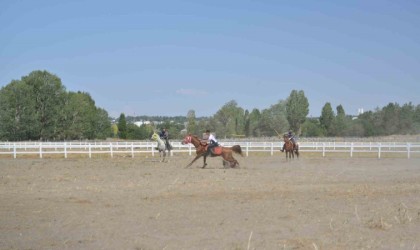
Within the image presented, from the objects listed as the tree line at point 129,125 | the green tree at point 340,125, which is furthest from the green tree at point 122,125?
the green tree at point 340,125

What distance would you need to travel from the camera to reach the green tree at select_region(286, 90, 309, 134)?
114 metres

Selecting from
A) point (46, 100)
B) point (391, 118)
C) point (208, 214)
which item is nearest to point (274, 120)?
point (391, 118)

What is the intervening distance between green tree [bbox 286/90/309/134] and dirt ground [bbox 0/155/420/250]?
95216mm

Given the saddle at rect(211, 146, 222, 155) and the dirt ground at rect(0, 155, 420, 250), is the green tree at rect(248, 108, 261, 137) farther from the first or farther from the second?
the dirt ground at rect(0, 155, 420, 250)

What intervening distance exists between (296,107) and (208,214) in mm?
103704

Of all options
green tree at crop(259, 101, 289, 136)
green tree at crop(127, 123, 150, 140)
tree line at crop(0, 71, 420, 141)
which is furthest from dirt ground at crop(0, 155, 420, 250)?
green tree at crop(127, 123, 150, 140)

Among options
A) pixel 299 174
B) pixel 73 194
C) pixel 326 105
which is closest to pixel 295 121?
pixel 326 105

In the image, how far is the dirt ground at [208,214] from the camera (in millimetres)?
9844

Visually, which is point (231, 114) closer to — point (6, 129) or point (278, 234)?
point (6, 129)

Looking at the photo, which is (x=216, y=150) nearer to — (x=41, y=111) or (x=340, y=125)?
(x=41, y=111)

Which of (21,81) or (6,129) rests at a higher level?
(21,81)

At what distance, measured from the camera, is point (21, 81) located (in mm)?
84625

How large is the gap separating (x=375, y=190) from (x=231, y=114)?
102m

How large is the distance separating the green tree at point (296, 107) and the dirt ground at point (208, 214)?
3749 inches
